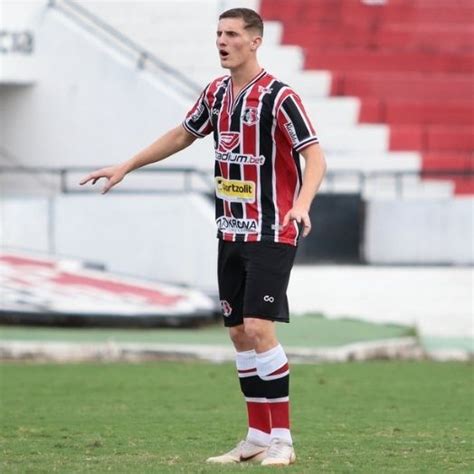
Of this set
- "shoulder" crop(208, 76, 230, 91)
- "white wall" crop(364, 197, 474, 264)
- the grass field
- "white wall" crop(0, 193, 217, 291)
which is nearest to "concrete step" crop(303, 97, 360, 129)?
"white wall" crop(364, 197, 474, 264)

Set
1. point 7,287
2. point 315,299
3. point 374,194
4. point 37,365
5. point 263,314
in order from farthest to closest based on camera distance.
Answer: point 374,194, point 315,299, point 7,287, point 37,365, point 263,314

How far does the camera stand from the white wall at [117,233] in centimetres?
1811

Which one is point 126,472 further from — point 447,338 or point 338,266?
point 338,266

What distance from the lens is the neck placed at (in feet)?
25.2

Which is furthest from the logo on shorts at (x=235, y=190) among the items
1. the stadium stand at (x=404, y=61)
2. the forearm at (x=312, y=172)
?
the stadium stand at (x=404, y=61)

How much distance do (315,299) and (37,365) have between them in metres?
4.80

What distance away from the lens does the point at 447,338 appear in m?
16.7

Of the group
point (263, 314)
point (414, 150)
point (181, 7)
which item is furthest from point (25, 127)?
point (263, 314)

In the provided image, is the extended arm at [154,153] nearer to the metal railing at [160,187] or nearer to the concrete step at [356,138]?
the metal railing at [160,187]

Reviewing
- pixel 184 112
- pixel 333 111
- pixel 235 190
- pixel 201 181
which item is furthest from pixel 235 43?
pixel 333 111

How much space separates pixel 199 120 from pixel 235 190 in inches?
21.5

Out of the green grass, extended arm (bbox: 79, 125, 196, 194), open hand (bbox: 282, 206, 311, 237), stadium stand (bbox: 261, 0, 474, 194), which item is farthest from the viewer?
stadium stand (bbox: 261, 0, 474, 194)

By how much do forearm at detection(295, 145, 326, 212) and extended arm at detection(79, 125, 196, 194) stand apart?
80 centimetres

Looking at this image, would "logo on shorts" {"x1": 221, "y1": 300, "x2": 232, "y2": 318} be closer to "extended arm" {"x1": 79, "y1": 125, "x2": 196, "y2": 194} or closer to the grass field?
the grass field
